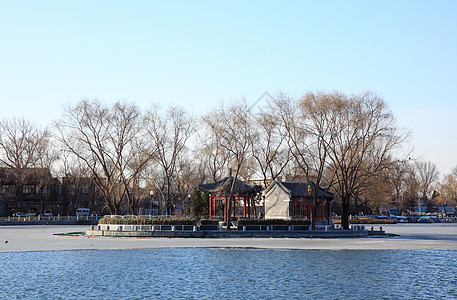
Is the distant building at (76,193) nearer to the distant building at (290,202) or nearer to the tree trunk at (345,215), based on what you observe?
the distant building at (290,202)

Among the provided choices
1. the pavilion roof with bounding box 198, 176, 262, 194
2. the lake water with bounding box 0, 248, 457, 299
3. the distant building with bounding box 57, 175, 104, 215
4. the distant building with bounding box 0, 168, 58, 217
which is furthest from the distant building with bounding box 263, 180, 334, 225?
the distant building with bounding box 57, 175, 104, 215

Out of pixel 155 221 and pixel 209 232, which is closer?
pixel 209 232

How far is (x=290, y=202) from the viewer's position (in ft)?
189

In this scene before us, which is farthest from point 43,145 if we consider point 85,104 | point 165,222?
point 165,222

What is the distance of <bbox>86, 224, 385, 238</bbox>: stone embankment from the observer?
146ft

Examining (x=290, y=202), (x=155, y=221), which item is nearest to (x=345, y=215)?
(x=290, y=202)

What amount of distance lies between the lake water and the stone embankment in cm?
1185

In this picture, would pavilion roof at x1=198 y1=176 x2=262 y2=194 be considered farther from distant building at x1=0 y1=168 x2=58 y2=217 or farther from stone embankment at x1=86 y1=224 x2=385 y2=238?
distant building at x1=0 y1=168 x2=58 y2=217

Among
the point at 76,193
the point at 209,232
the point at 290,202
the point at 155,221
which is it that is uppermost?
the point at 76,193

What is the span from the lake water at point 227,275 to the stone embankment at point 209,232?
11852 millimetres

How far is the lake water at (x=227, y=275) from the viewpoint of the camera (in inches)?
763

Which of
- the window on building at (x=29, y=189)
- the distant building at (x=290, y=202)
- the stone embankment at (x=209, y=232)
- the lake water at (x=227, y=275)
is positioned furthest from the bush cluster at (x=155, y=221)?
the window on building at (x=29, y=189)

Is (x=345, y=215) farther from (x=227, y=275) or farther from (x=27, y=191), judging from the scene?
(x=27, y=191)

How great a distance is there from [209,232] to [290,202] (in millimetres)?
14989
